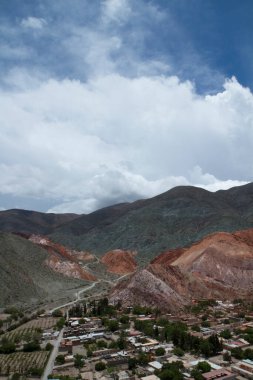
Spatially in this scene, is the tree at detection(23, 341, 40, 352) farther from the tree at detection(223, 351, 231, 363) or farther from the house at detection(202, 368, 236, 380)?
the tree at detection(223, 351, 231, 363)

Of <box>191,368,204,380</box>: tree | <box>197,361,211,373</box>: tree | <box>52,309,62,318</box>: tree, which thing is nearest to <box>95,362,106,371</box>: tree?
<box>191,368,204,380</box>: tree

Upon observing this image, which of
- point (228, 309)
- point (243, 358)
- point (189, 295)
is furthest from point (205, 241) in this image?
point (243, 358)

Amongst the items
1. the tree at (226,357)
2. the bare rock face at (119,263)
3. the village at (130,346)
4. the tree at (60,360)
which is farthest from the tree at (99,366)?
the bare rock face at (119,263)

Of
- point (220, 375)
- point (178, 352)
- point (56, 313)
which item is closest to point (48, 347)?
point (178, 352)

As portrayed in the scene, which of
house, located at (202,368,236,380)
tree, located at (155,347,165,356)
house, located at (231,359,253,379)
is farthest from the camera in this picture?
tree, located at (155,347,165,356)

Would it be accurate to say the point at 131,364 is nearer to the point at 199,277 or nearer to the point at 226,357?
the point at 226,357

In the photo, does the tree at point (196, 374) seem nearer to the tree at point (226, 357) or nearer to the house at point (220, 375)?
the house at point (220, 375)

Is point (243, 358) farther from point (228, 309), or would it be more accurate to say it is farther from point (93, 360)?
point (228, 309)
